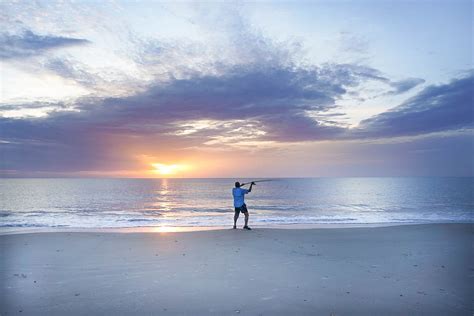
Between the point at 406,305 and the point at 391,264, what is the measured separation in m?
3.01

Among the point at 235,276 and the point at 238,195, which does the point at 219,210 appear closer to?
the point at 238,195

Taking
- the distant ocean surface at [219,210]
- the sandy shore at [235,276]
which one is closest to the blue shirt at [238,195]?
the sandy shore at [235,276]

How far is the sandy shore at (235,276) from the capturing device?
18.2 ft

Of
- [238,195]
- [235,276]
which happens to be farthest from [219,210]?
[235,276]

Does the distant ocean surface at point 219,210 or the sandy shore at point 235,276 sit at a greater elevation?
the sandy shore at point 235,276

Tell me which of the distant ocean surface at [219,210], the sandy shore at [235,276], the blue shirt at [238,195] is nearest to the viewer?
the sandy shore at [235,276]

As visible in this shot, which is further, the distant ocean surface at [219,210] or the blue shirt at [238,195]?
the distant ocean surface at [219,210]

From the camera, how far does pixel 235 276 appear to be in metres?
7.22

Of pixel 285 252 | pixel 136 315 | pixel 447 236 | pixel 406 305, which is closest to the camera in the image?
pixel 136 315

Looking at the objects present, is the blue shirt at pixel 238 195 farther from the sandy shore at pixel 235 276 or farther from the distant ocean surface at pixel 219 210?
the distant ocean surface at pixel 219 210

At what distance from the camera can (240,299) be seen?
5824 millimetres

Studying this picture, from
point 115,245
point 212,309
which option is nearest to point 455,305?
point 212,309

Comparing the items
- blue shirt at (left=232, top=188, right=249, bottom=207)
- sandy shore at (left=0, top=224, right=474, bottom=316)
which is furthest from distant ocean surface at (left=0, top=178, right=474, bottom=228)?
sandy shore at (left=0, top=224, right=474, bottom=316)

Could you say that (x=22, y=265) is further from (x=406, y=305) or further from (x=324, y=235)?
(x=324, y=235)
